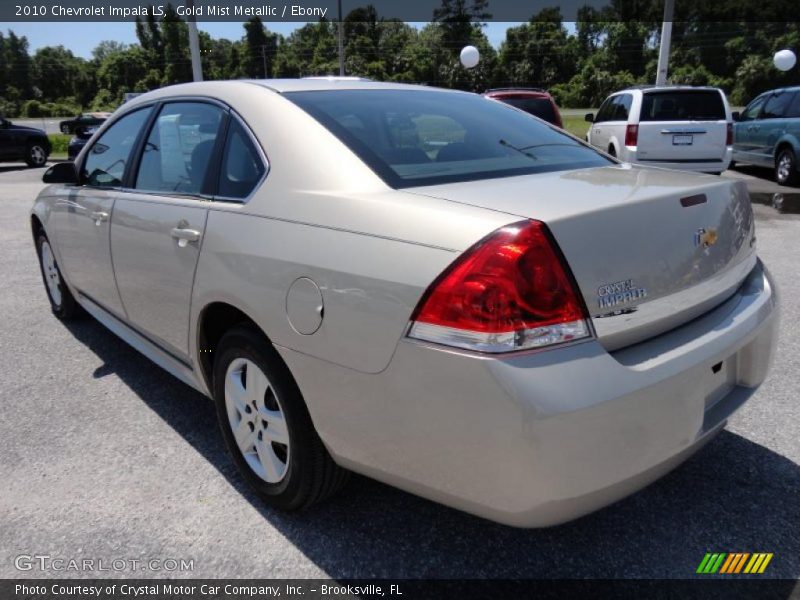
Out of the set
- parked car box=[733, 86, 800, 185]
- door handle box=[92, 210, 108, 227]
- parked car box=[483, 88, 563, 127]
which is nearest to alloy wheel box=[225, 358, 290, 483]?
door handle box=[92, 210, 108, 227]

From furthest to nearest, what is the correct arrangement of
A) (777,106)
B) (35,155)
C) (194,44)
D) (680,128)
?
(194,44) → (35,155) → (777,106) → (680,128)

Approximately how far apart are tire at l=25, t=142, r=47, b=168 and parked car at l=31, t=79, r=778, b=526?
1837 centimetres

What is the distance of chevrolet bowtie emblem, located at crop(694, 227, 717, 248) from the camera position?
6.40 ft

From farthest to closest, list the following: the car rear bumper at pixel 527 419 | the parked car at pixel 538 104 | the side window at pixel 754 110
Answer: the side window at pixel 754 110 → the parked car at pixel 538 104 → the car rear bumper at pixel 527 419

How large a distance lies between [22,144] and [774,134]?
1898 centimetres

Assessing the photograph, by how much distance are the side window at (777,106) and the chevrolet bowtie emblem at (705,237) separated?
11286mm

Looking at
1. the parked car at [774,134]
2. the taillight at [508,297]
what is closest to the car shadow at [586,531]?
the taillight at [508,297]

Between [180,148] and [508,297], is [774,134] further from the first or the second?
[508,297]

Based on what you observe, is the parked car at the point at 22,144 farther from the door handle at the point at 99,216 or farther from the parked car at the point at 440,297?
the parked car at the point at 440,297

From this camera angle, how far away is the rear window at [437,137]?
2162 millimetres

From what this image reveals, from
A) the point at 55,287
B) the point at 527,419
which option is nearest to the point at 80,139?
the point at 55,287

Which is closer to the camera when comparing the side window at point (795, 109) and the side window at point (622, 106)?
the side window at point (622, 106)

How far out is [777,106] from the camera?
37.4 ft

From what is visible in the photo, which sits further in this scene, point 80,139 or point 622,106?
point 80,139
